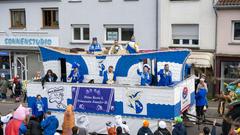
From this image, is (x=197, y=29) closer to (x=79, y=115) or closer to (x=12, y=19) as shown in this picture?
(x=79, y=115)

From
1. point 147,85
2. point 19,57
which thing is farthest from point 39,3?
point 147,85

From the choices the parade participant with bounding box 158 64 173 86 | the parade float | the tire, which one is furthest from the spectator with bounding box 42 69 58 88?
the tire

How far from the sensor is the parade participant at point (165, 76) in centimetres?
1438

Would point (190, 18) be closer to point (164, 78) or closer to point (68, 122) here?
point (164, 78)

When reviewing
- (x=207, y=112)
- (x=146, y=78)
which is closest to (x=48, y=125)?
(x=146, y=78)

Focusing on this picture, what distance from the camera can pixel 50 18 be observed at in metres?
27.7

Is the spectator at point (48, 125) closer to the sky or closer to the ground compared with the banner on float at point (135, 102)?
closer to the ground

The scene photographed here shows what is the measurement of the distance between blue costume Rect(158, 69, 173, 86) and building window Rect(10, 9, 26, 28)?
16243 millimetres

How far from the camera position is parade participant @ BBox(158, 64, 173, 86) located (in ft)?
47.2

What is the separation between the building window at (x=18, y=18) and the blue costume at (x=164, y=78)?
16243mm

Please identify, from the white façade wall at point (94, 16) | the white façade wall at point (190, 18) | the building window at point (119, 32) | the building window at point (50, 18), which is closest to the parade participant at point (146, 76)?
the white façade wall at point (190, 18)

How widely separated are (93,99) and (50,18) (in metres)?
13.8

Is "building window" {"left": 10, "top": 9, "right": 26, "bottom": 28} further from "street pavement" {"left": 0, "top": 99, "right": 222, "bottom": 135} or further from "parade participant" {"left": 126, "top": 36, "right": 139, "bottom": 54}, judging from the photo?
"parade participant" {"left": 126, "top": 36, "right": 139, "bottom": 54}

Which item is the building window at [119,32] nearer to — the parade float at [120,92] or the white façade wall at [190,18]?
the white façade wall at [190,18]
